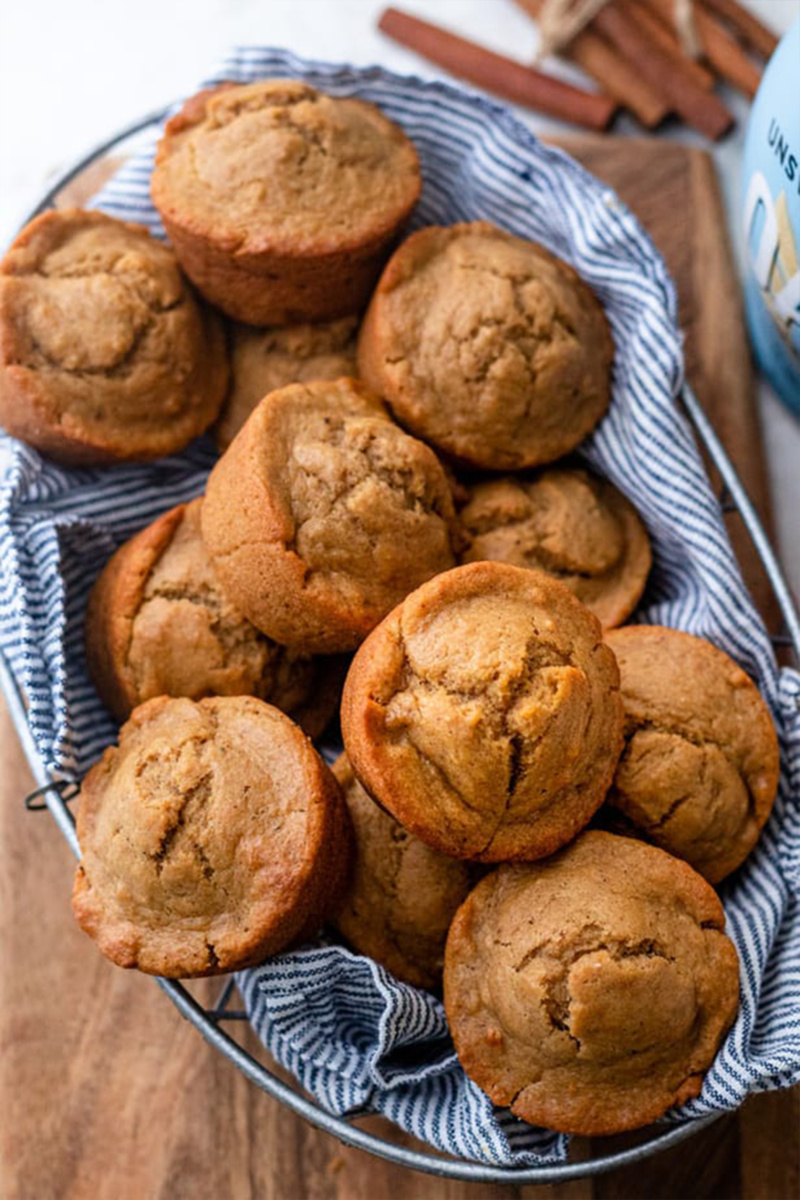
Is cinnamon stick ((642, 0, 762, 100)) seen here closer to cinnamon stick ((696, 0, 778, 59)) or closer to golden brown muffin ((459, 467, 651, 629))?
cinnamon stick ((696, 0, 778, 59))

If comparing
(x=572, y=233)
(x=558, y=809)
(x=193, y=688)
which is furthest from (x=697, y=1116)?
(x=572, y=233)

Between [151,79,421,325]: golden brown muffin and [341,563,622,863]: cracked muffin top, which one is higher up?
[151,79,421,325]: golden brown muffin

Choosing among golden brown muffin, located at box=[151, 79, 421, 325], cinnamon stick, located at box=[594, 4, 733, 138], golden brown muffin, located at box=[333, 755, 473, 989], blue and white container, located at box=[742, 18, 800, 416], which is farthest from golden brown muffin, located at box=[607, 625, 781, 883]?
cinnamon stick, located at box=[594, 4, 733, 138]

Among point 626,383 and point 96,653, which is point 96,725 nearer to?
point 96,653

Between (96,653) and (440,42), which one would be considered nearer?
(96,653)

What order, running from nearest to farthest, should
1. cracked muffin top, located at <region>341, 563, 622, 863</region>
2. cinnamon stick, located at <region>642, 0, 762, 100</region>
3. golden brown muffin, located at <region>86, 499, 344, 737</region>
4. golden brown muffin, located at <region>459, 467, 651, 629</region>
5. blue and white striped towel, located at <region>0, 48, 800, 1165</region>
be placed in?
cracked muffin top, located at <region>341, 563, 622, 863</region>, blue and white striped towel, located at <region>0, 48, 800, 1165</region>, golden brown muffin, located at <region>86, 499, 344, 737</region>, golden brown muffin, located at <region>459, 467, 651, 629</region>, cinnamon stick, located at <region>642, 0, 762, 100</region>

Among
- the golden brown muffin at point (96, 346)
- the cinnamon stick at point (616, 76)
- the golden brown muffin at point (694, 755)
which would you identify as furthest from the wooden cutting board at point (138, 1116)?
the cinnamon stick at point (616, 76)

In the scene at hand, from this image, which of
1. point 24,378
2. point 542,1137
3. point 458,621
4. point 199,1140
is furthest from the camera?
point 199,1140

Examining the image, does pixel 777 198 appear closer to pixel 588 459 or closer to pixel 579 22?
pixel 588 459

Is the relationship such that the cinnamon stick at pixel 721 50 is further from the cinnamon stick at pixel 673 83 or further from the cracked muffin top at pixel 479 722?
the cracked muffin top at pixel 479 722
